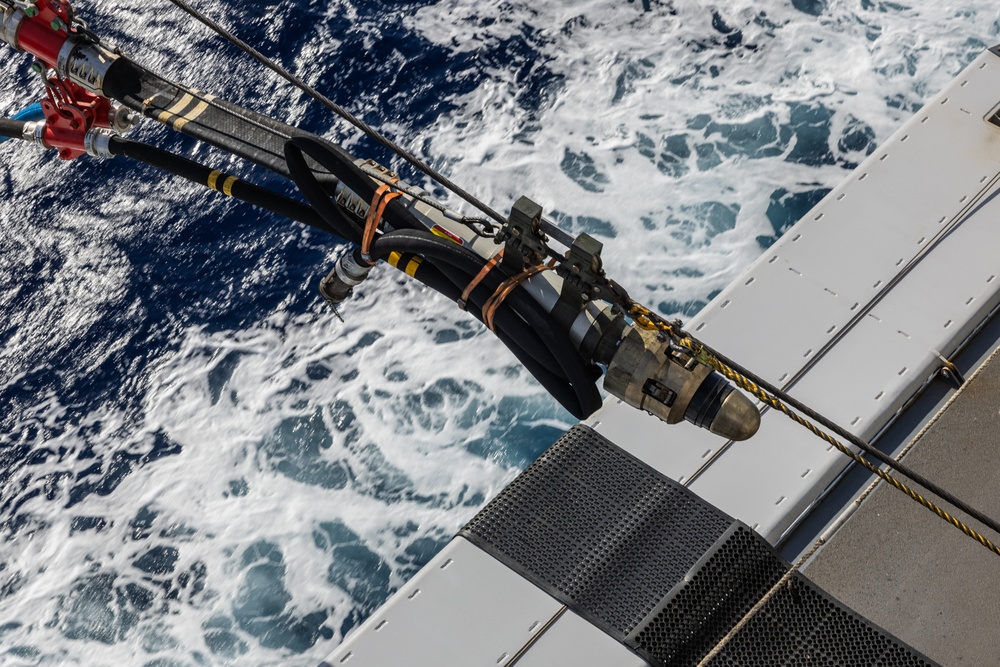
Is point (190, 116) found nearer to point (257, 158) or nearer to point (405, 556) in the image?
point (257, 158)

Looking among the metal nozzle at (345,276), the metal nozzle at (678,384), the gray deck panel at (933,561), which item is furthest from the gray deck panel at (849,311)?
the metal nozzle at (678,384)

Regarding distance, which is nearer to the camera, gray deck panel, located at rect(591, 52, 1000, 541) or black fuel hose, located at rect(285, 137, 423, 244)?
black fuel hose, located at rect(285, 137, 423, 244)

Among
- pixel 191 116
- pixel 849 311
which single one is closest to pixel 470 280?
pixel 191 116

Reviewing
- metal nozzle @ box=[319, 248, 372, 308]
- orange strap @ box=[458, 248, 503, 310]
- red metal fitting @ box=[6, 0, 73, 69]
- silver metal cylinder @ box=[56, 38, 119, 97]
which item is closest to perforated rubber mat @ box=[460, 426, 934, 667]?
metal nozzle @ box=[319, 248, 372, 308]

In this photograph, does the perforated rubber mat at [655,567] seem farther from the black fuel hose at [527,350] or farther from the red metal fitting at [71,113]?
the red metal fitting at [71,113]

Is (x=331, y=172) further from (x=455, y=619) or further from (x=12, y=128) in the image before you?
(x=455, y=619)

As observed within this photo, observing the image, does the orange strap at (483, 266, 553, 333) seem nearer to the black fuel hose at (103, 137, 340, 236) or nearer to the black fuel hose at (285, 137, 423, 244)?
the black fuel hose at (285, 137, 423, 244)
